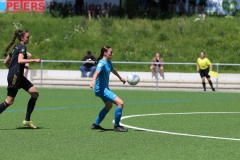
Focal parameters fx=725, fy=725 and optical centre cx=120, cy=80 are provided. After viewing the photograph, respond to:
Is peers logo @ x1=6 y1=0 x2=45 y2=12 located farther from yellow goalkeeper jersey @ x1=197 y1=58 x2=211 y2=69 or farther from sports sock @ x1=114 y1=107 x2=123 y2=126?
sports sock @ x1=114 y1=107 x2=123 y2=126

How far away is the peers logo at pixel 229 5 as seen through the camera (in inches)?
1896

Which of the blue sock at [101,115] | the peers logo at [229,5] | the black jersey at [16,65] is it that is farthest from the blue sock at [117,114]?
the peers logo at [229,5]

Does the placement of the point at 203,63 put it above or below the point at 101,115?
below

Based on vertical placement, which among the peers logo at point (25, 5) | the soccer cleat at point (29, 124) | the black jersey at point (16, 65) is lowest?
the soccer cleat at point (29, 124)

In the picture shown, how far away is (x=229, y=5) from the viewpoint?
48375 millimetres

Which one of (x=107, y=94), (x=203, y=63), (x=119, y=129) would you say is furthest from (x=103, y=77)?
(x=203, y=63)

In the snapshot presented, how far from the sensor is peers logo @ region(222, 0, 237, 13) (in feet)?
158

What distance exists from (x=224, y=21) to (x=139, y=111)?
28.0m

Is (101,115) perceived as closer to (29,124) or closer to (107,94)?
(107,94)

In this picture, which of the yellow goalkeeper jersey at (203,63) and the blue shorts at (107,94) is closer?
the blue shorts at (107,94)

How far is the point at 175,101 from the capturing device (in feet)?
76.5

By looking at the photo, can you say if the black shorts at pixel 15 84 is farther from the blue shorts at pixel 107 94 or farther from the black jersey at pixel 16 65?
the blue shorts at pixel 107 94

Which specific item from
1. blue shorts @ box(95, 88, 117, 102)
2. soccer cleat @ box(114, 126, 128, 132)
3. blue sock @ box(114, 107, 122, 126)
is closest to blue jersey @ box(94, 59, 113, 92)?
blue shorts @ box(95, 88, 117, 102)

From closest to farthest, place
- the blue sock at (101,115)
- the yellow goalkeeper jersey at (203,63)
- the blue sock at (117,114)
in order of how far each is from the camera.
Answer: the blue sock at (117,114)
the blue sock at (101,115)
the yellow goalkeeper jersey at (203,63)
